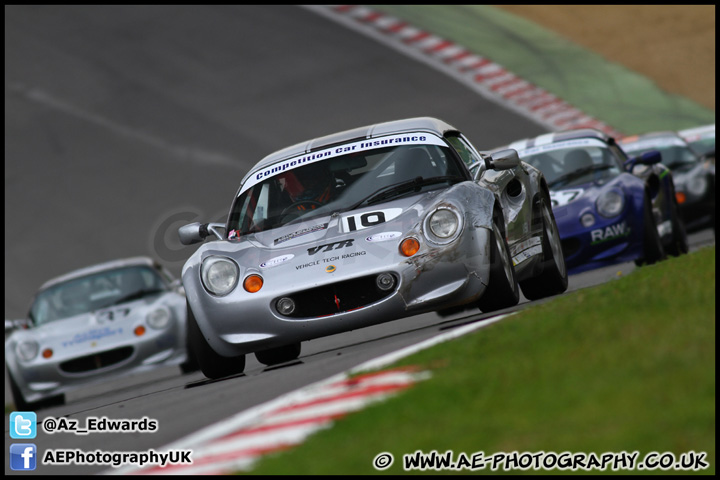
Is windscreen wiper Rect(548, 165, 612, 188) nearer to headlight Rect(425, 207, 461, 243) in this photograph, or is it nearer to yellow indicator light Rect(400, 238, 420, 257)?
headlight Rect(425, 207, 461, 243)

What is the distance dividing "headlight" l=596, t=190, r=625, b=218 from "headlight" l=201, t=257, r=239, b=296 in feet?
12.6

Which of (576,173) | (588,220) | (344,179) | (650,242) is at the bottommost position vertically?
(650,242)

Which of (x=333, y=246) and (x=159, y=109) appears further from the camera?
(x=159, y=109)

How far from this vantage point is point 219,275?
7500 mm

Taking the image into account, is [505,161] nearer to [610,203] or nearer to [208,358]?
[208,358]

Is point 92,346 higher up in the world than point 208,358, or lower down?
lower down

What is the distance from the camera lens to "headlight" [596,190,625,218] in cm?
1012

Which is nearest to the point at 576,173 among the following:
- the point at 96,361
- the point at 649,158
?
the point at 649,158

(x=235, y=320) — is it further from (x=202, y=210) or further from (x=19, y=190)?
(x=19, y=190)

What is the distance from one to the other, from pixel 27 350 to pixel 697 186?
292 inches

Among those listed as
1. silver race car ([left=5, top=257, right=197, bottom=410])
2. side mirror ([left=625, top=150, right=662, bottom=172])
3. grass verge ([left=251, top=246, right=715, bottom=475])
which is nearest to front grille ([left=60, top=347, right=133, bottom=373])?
silver race car ([left=5, top=257, right=197, bottom=410])

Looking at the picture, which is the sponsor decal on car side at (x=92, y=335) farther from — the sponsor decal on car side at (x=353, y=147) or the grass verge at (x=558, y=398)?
the grass verge at (x=558, y=398)

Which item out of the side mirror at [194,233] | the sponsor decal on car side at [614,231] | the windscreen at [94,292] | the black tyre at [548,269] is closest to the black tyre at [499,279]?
the black tyre at [548,269]

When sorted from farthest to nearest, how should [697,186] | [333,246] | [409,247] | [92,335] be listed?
1. [697,186]
2. [92,335]
3. [333,246]
4. [409,247]
